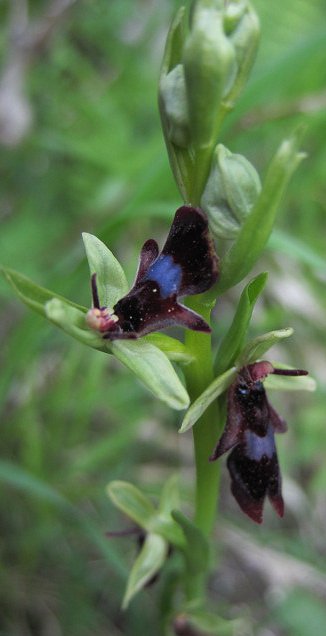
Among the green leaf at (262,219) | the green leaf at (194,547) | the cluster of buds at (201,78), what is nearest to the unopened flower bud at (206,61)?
the cluster of buds at (201,78)

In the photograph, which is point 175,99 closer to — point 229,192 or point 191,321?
point 229,192

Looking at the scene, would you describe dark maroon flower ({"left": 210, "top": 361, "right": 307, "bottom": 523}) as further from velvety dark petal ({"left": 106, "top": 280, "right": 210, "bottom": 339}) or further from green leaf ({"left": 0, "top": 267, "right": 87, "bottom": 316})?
green leaf ({"left": 0, "top": 267, "right": 87, "bottom": 316})

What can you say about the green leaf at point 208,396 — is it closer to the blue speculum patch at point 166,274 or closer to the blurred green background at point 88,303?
the blue speculum patch at point 166,274

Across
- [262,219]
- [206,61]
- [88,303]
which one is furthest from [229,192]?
[88,303]

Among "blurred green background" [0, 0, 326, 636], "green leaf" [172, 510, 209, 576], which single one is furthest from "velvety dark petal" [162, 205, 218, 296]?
"blurred green background" [0, 0, 326, 636]

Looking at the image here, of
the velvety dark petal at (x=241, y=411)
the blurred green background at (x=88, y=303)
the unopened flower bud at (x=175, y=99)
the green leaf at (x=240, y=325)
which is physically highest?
the unopened flower bud at (x=175, y=99)

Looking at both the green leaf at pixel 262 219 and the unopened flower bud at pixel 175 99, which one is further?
the unopened flower bud at pixel 175 99
